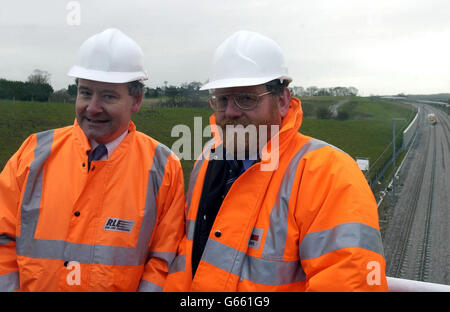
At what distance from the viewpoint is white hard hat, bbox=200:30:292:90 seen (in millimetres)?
2154

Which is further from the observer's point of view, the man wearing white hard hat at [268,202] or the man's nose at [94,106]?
the man's nose at [94,106]

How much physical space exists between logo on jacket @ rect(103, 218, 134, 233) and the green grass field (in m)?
11.8

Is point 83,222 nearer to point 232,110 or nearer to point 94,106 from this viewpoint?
point 94,106

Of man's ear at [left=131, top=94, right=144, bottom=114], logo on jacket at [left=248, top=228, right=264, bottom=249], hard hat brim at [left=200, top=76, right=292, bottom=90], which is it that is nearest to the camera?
logo on jacket at [left=248, top=228, right=264, bottom=249]

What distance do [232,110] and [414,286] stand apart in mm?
1475

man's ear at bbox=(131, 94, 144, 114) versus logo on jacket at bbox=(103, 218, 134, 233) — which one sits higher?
man's ear at bbox=(131, 94, 144, 114)

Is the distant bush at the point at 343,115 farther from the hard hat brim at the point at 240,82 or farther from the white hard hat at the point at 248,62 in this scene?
the hard hat brim at the point at 240,82

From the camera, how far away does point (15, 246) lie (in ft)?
7.79

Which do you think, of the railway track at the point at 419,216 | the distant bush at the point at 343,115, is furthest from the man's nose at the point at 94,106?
the distant bush at the point at 343,115

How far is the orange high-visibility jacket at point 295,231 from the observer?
5.43 ft

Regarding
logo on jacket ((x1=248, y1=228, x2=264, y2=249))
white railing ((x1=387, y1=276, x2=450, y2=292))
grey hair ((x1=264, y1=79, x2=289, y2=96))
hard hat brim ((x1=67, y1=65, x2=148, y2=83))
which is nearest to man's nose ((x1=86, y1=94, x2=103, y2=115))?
hard hat brim ((x1=67, y1=65, x2=148, y2=83))

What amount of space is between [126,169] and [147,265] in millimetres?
623

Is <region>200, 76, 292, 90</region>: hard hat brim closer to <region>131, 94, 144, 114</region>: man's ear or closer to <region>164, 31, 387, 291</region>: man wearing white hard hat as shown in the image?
<region>164, 31, 387, 291</region>: man wearing white hard hat

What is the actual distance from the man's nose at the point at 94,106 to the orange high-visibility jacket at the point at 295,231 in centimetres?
92
